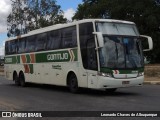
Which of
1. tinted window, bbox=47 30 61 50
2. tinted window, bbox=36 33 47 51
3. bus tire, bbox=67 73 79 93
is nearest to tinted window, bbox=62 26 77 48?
tinted window, bbox=47 30 61 50

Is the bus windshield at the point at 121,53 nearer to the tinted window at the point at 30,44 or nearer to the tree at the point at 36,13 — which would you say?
the tinted window at the point at 30,44

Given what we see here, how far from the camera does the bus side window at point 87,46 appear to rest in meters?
18.5

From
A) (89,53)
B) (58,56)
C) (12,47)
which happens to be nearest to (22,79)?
(12,47)

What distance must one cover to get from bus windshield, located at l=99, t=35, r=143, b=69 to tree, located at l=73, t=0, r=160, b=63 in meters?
43.7

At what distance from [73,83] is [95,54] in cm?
242

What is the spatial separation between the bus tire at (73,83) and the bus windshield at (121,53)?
7.69 ft

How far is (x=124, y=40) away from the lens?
18703 millimetres

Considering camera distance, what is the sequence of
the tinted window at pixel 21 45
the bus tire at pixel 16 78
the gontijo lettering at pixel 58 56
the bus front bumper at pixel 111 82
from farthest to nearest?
the bus tire at pixel 16 78
the tinted window at pixel 21 45
the gontijo lettering at pixel 58 56
the bus front bumper at pixel 111 82

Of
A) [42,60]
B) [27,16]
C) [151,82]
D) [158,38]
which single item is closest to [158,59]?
[158,38]

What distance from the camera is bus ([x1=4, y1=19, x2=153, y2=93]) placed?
18078mm

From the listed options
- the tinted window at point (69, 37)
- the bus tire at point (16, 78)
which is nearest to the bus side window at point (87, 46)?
the tinted window at point (69, 37)

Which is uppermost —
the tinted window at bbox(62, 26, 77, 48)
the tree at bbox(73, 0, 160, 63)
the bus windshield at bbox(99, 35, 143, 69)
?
the tree at bbox(73, 0, 160, 63)

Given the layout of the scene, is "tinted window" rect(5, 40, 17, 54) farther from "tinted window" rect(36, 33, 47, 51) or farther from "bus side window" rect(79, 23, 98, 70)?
"bus side window" rect(79, 23, 98, 70)

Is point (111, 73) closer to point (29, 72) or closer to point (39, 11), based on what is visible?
point (29, 72)
